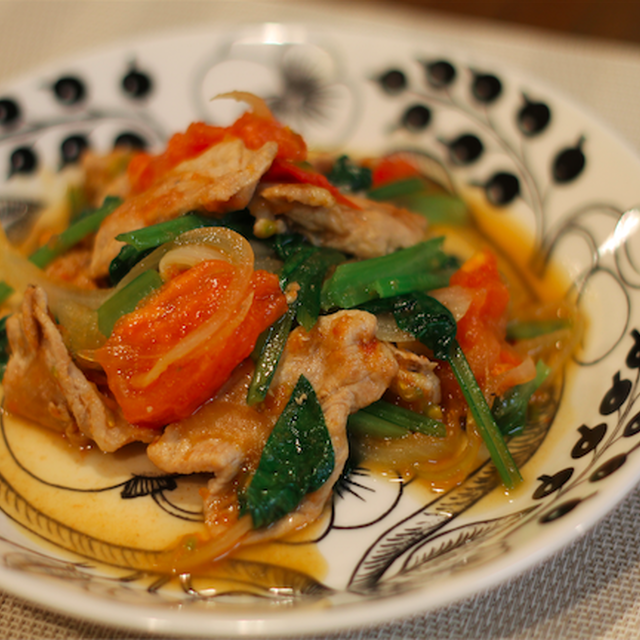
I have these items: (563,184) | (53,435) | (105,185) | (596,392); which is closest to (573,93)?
(563,184)

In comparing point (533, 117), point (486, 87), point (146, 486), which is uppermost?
point (486, 87)

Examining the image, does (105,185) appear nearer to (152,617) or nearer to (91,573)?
(91,573)

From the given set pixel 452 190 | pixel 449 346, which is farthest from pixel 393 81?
pixel 449 346

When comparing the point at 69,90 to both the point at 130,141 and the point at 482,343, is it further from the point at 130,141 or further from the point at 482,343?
the point at 482,343

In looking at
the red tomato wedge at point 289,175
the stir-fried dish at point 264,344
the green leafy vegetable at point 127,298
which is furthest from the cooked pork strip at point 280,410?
the red tomato wedge at point 289,175

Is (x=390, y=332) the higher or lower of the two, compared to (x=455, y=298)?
lower

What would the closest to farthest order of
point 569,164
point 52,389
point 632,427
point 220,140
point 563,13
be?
point 632,427 < point 52,389 < point 220,140 < point 569,164 < point 563,13


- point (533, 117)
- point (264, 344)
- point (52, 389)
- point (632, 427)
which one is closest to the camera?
point (632, 427)
